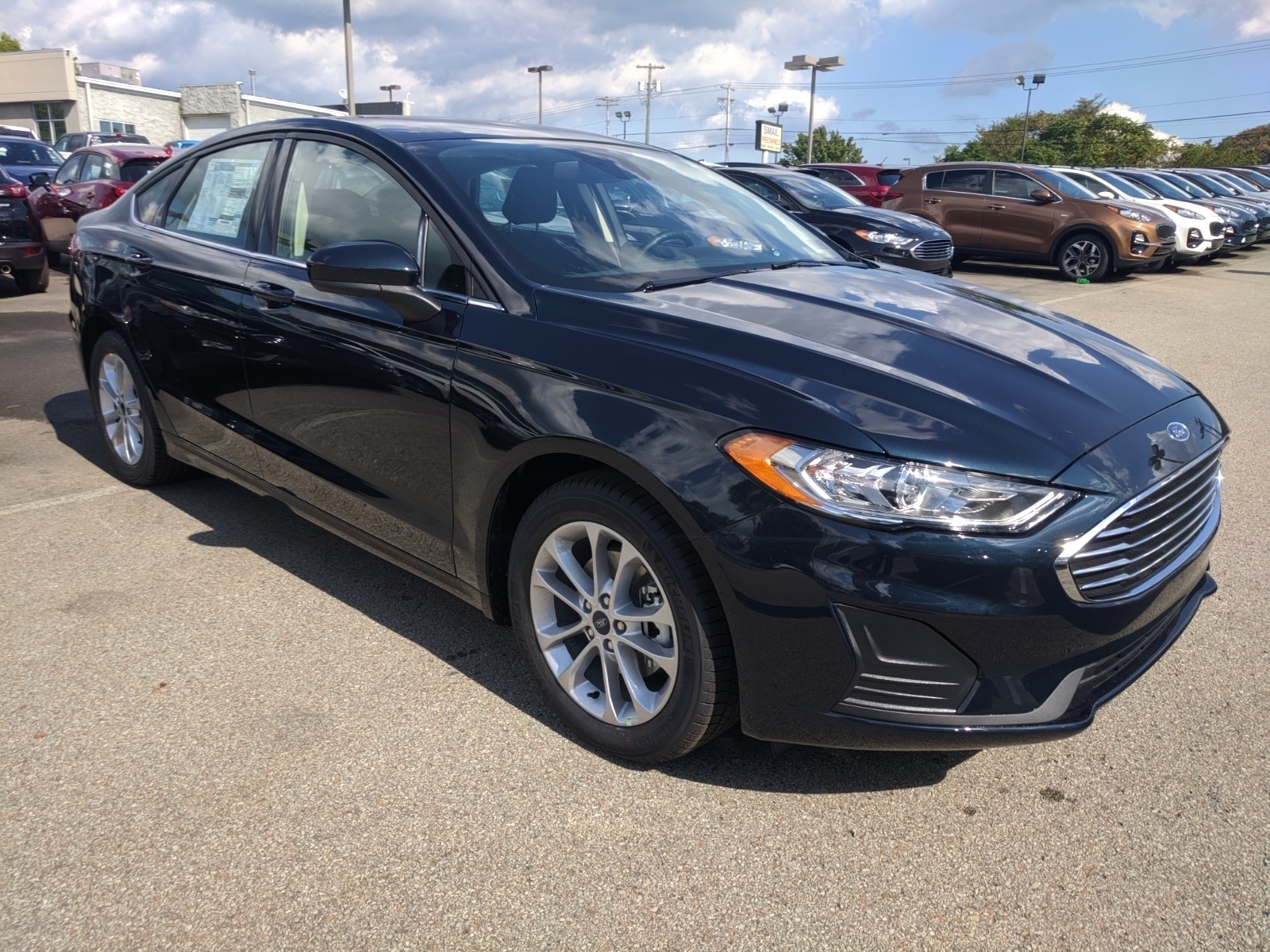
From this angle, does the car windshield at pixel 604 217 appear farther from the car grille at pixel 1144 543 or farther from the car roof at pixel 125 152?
the car roof at pixel 125 152

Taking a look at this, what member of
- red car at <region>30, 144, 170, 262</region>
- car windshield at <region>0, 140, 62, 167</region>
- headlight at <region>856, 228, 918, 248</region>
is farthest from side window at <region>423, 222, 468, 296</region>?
car windshield at <region>0, 140, 62, 167</region>

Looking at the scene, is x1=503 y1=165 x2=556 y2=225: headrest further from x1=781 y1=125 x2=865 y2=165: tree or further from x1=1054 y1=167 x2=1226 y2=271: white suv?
x1=781 y1=125 x2=865 y2=165: tree

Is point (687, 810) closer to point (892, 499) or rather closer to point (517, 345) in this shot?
point (892, 499)

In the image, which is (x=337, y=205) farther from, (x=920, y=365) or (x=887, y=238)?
(x=887, y=238)

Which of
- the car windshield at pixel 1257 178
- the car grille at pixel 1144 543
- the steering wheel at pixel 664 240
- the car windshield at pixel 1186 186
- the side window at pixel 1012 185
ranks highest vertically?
the car windshield at pixel 1257 178

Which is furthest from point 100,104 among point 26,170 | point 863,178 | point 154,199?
point 154,199

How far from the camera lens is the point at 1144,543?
7.82ft

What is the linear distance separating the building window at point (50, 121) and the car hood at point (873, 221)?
153 ft

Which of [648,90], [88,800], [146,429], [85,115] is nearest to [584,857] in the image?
[88,800]

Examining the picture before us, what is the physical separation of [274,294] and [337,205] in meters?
0.38

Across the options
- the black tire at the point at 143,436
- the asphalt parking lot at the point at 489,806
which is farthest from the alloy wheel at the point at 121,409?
the asphalt parking lot at the point at 489,806

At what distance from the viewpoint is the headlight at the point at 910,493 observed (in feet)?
7.12

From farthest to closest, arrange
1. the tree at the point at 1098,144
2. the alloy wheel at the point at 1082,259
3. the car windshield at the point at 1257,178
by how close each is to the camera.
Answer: the tree at the point at 1098,144, the car windshield at the point at 1257,178, the alloy wheel at the point at 1082,259

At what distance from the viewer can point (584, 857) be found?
7.72 ft
